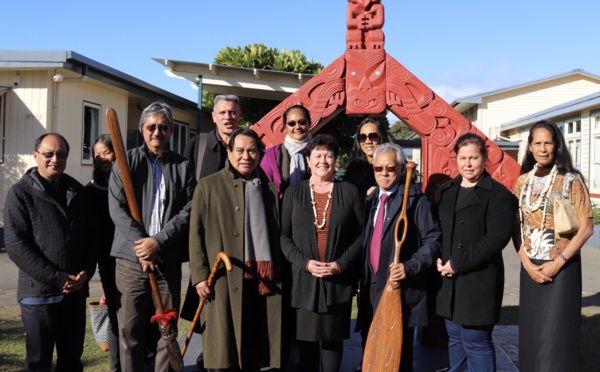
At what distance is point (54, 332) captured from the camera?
3.63m

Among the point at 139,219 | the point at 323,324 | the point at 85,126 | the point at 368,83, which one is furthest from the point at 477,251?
the point at 85,126

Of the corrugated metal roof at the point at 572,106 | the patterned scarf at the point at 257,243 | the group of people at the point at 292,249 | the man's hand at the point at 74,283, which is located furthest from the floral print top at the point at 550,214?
the corrugated metal roof at the point at 572,106

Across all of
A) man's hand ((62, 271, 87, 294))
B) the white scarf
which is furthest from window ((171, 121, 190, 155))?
man's hand ((62, 271, 87, 294))

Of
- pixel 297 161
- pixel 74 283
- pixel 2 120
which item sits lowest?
pixel 74 283

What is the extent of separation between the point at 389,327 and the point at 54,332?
199 cm

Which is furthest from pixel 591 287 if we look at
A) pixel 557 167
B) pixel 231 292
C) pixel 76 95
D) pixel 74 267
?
pixel 76 95

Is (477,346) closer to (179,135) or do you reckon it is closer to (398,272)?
(398,272)

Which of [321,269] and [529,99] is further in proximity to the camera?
[529,99]

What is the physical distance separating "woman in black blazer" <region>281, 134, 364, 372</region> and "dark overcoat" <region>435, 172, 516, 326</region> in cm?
57

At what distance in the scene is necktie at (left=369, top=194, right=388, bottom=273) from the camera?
374 centimetres

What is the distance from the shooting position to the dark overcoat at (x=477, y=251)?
143 inches

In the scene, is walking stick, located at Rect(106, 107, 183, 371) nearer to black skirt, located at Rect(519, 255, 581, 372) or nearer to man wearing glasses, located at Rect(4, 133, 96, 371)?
man wearing glasses, located at Rect(4, 133, 96, 371)

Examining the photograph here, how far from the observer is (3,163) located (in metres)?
10.9

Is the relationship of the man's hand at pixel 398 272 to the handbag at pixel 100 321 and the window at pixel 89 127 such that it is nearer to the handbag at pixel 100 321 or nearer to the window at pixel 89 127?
the handbag at pixel 100 321
